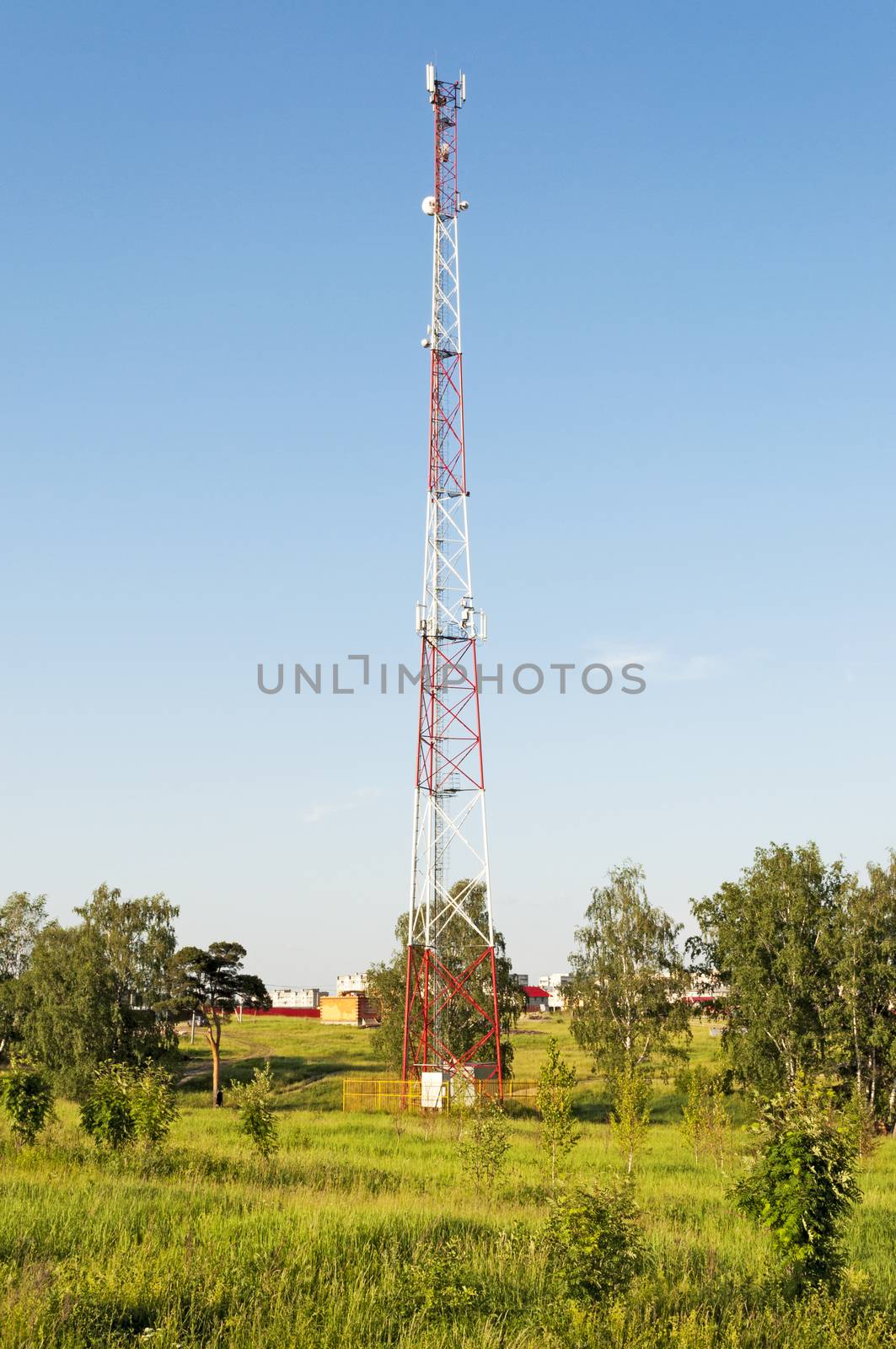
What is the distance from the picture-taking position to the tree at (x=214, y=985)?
51.8m

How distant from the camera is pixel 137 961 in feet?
168

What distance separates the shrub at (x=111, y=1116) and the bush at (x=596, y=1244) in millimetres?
13975

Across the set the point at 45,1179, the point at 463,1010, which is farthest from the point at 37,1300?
the point at 463,1010

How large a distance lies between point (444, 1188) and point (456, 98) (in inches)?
1525

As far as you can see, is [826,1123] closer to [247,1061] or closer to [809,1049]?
[809,1049]

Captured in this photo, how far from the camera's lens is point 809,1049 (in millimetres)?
44594

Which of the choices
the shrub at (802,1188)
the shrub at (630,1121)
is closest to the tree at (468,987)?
the shrub at (630,1121)

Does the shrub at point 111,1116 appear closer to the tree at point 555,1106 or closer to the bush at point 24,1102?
the bush at point 24,1102

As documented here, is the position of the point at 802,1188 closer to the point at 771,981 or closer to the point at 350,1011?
the point at 771,981

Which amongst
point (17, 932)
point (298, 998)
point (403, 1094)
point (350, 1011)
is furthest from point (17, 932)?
point (298, 998)

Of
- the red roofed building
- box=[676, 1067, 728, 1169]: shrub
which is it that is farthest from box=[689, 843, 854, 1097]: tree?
the red roofed building

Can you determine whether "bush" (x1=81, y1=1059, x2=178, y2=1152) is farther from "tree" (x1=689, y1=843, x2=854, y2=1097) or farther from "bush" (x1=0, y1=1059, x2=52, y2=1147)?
"tree" (x1=689, y1=843, x2=854, y2=1097)

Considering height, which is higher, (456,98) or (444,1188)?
(456,98)

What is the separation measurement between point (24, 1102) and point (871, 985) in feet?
111
